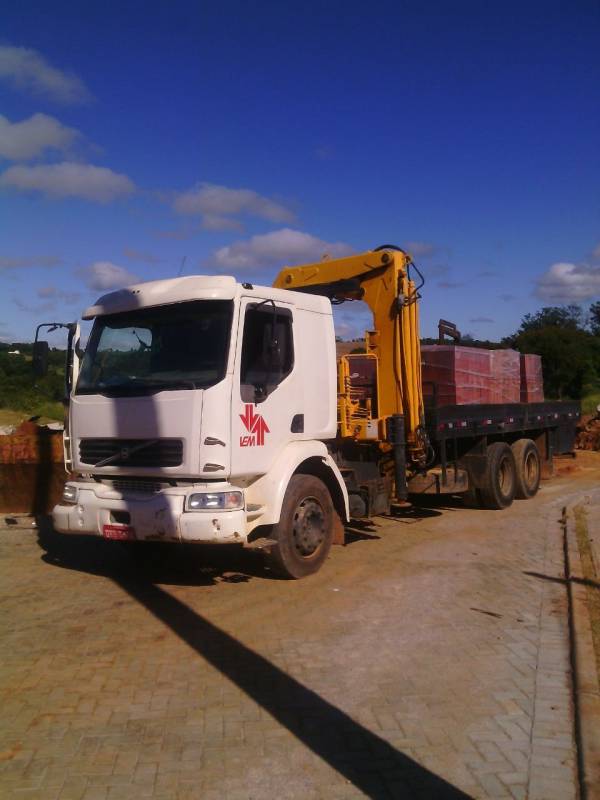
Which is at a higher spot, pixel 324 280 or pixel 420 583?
pixel 324 280

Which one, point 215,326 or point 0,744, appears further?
point 215,326

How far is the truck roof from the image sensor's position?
6.31 m

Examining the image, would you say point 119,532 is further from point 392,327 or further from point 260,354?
point 392,327

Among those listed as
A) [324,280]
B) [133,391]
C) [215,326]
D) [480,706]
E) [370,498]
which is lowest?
[480,706]

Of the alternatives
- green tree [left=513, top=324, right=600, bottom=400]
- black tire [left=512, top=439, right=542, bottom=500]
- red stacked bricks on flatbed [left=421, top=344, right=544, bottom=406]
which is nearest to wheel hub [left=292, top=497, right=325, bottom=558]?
red stacked bricks on flatbed [left=421, top=344, right=544, bottom=406]

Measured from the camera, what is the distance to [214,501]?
594 cm

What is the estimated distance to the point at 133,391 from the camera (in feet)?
20.9

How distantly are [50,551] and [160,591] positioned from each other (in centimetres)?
228

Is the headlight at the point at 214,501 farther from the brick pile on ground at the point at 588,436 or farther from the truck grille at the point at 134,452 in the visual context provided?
the brick pile on ground at the point at 588,436

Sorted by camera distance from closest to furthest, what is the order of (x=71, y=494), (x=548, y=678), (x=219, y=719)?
(x=219, y=719)
(x=548, y=678)
(x=71, y=494)

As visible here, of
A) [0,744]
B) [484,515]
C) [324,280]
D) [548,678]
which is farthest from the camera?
[484,515]

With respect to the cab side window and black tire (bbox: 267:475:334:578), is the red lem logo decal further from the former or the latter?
black tire (bbox: 267:475:334:578)

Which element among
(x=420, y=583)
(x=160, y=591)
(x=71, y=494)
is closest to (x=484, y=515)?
(x=420, y=583)

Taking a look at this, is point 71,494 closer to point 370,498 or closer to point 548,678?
point 370,498
